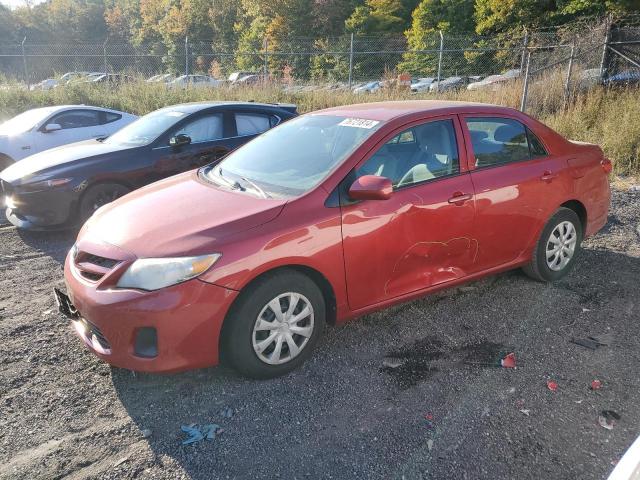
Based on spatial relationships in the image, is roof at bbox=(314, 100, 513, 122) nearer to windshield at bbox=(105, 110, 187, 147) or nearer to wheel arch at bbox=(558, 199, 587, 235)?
wheel arch at bbox=(558, 199, 587, 235)

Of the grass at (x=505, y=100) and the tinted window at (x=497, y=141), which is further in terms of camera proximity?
the grass at (x=505, y=100)

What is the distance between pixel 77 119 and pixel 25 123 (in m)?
0.87

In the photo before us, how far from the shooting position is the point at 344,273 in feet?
11.1

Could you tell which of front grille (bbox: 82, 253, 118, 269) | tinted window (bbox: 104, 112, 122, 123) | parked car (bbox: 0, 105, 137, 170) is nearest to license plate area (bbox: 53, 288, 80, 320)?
front grille (bbox: 82, 253, 118, 269)

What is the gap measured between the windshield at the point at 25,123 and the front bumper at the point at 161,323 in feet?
24.9

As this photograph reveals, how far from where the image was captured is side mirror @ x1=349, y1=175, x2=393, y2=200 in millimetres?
3285

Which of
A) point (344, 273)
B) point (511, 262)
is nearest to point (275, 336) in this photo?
point (344, 273)

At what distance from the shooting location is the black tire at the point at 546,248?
4508mm

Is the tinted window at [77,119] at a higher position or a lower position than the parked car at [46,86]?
lower

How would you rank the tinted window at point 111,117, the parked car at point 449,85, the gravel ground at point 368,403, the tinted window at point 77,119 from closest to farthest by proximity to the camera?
the gravel ground at point 368,403
the tinted window at point 77,119
the tinted window at point 111,117
the parked car at point 449,85

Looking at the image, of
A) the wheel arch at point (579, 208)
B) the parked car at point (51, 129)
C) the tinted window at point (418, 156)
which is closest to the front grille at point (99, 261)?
the tinted window at point (418, 156)

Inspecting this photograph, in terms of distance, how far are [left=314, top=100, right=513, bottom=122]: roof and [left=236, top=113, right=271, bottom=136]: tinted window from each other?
3.08 m

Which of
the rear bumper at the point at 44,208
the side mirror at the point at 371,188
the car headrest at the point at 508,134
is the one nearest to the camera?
the side mirror at the point at 371,188

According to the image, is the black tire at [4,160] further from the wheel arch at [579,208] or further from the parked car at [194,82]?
the parked car at [194,82]
